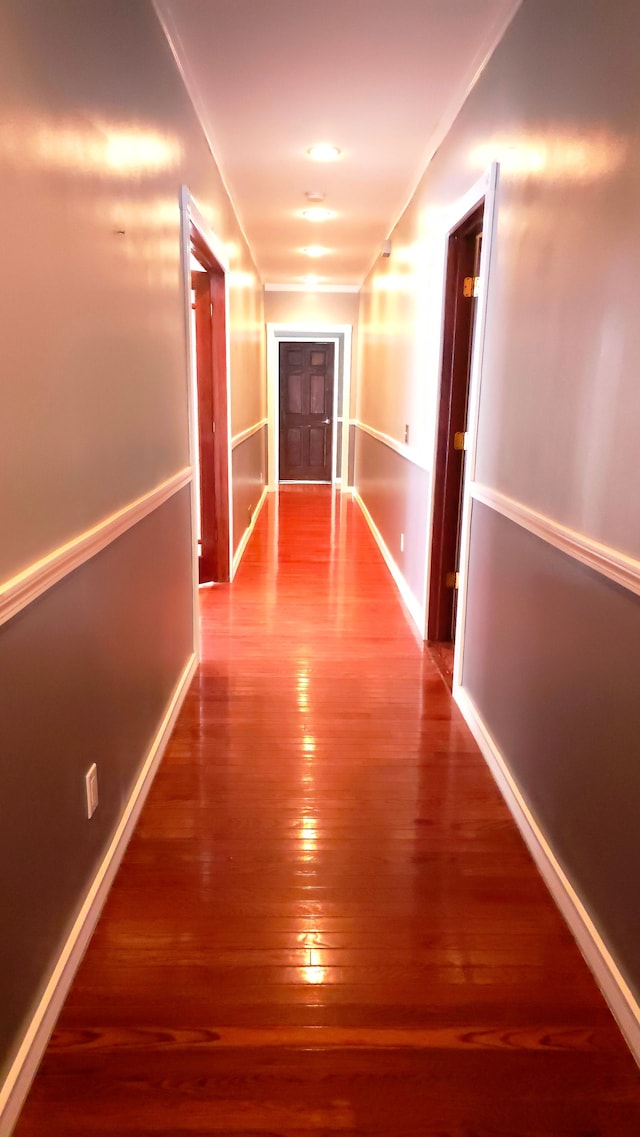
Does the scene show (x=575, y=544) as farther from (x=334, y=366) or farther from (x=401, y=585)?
(x=334, y=366)

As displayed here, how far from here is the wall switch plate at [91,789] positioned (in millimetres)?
1681

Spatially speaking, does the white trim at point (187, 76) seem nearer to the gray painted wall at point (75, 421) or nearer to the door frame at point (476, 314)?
the gray painted wall at point (75, 421)

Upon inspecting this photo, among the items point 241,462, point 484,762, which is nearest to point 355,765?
point 484,762

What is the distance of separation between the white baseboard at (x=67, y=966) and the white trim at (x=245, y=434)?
2.95 meters

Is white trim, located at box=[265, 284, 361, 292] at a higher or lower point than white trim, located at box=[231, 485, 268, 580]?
higher

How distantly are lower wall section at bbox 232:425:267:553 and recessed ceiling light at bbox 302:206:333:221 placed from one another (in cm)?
163

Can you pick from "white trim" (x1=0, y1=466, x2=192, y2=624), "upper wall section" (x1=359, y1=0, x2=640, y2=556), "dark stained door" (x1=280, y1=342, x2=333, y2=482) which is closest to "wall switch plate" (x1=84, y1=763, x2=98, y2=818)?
"white trim" (x1=0, y1=466, x2=192, y2=624)

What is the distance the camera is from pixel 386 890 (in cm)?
188

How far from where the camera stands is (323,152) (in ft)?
11.7

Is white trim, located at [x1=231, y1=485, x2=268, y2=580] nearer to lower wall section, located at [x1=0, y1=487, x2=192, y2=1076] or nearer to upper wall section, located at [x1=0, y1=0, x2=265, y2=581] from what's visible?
upper wall section, located at [x1=0, y1=0, x2=265, y2=581]

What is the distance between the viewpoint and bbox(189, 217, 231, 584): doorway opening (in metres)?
4.23

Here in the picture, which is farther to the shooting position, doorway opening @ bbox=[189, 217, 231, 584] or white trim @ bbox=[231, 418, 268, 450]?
white trim @ bbox=[231, 418, 268, 450]

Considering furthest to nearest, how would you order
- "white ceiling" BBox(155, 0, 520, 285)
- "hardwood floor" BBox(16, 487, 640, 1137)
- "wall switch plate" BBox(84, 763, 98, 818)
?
1. "white ceiling" BBox(155, 0, 520, 285)
2. "wall switch plate" BBox(84, 763, 98, 818)
3. "hardwood floor" BBox(16, 487, 640, 1137)

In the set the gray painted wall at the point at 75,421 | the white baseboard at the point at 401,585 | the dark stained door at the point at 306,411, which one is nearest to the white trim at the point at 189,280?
the gray painted wall at the point at 75,421
